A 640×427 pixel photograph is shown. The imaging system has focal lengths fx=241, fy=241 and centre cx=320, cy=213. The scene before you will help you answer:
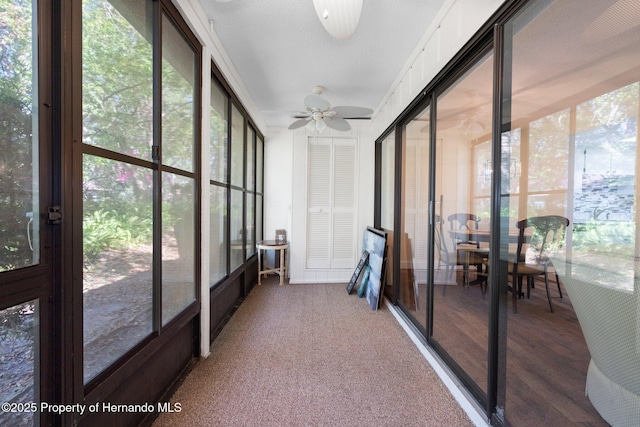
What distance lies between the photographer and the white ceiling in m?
1.79

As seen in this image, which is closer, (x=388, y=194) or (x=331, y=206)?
(x=388, y=194)

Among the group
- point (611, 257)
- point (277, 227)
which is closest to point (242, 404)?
point (611, 257)

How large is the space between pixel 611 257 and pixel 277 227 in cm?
416

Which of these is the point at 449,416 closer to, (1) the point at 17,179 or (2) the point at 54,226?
(2) the point at 54,226

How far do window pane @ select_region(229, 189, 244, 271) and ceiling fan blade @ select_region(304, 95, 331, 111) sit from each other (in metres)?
1.35

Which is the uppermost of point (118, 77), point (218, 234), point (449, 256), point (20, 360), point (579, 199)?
point (118, 77)

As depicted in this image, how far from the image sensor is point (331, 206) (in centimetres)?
418

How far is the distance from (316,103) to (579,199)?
7.58ft

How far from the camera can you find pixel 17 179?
0.80m

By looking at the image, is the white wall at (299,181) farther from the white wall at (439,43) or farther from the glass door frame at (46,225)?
the glass door frame at (46,225)

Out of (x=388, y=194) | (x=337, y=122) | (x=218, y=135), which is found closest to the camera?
(x=218, y=135)

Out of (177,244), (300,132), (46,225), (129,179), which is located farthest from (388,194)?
(46,225)

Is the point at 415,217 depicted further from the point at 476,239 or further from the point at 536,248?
the point at 536,248

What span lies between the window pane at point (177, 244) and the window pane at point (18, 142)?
0.69m
